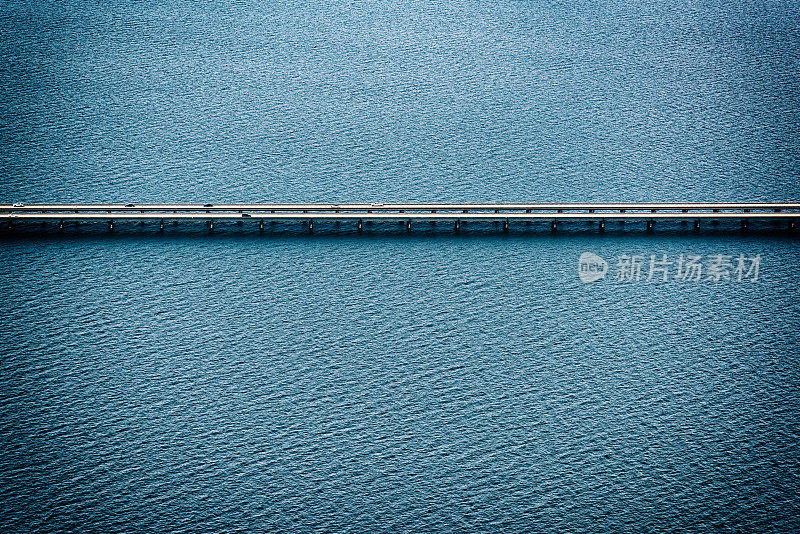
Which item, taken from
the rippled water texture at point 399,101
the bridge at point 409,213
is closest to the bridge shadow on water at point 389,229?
the bridge at point 409,213

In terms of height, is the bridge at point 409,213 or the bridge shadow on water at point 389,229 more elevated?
the bridge at point 409,213

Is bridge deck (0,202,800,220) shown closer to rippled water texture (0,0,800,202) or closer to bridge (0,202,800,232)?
bridge (0,202,800,232)

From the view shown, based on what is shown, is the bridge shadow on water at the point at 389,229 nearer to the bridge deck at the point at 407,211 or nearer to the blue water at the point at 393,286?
the blue water at the point at 393,286

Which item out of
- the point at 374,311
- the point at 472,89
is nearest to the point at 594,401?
the point at 374,311

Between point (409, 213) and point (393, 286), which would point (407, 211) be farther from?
point (393, 286)

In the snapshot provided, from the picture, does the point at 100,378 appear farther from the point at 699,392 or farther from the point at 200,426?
the point at 699,392

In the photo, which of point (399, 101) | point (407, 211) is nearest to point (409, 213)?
point (407, 211)

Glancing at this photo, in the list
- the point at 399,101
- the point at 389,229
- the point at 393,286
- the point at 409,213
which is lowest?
the point at 393,286
